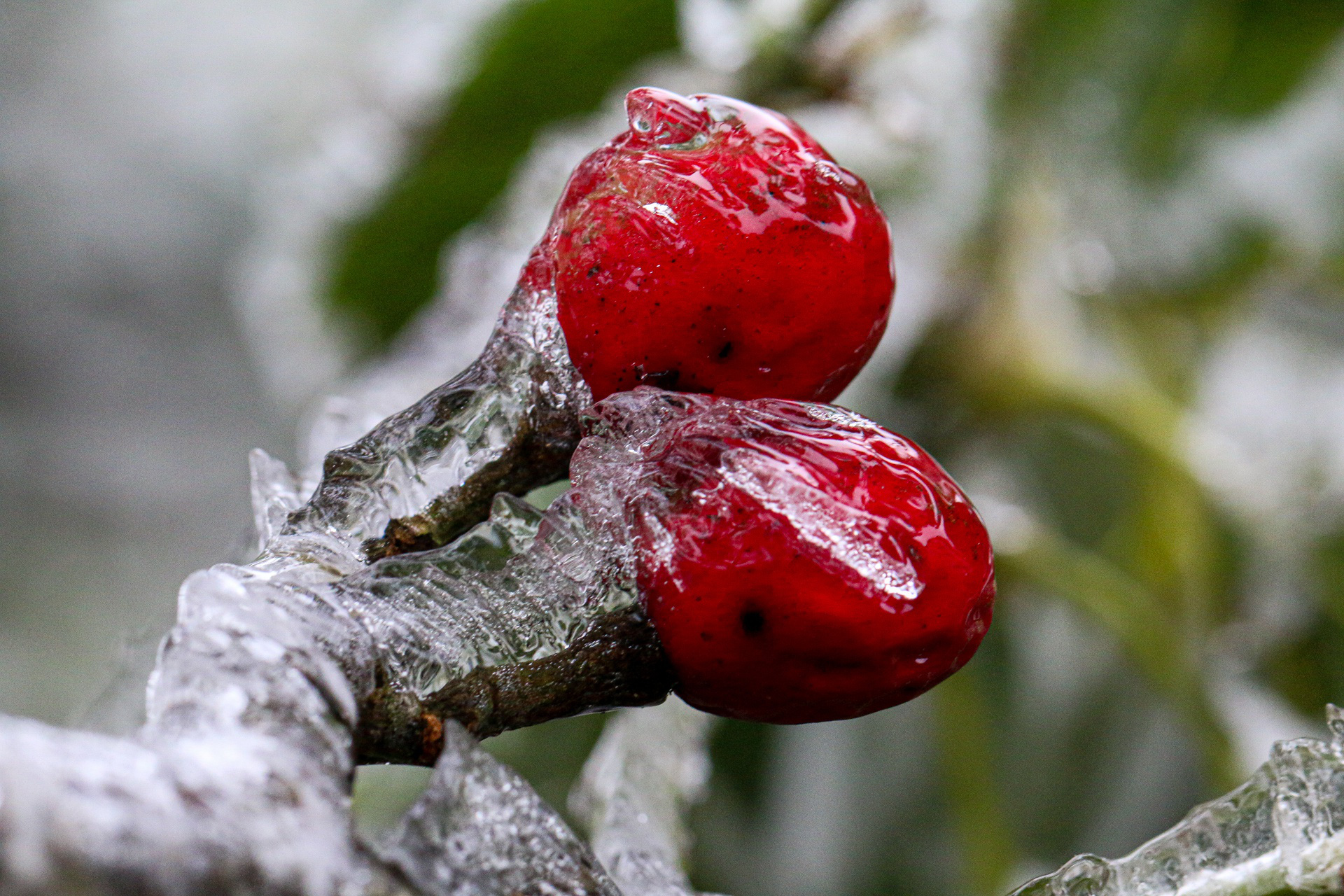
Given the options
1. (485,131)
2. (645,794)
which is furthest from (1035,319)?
(645,794)

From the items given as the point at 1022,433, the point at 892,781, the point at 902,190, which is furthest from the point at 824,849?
the point at 902,190

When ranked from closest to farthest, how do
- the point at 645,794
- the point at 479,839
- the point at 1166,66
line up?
the point at 479,839, the point at 645,794, the point at 1166,66

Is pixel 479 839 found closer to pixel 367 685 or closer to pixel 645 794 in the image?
pixel 367 685

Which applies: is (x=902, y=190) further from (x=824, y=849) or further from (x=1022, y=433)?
(x=824, y=849)

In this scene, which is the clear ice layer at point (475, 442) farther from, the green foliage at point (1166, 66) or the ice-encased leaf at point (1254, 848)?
the green foliage at point (1166, 66)

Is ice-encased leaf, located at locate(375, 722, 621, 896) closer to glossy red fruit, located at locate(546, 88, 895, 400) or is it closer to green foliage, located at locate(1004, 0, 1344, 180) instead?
glossy red fruit, located at locate(546, 88, 895, 400)

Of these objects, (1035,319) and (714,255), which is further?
(1035,319)
